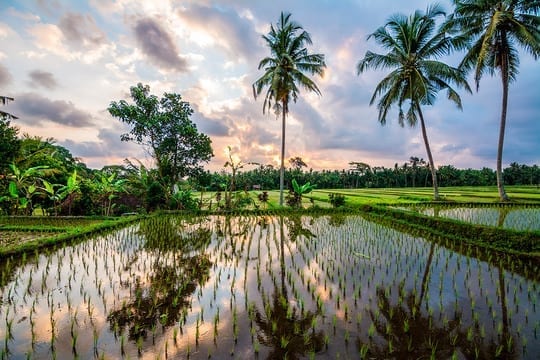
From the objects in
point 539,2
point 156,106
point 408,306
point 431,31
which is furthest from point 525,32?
point 156,106

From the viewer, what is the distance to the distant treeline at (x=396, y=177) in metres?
53.0

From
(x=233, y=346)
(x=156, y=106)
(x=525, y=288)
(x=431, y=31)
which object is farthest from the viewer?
(x=156, y=106)

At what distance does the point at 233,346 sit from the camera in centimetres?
298

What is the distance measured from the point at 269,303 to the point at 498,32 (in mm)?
17767

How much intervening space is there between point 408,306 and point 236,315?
2407mm

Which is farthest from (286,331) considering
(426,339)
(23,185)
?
(23,185)

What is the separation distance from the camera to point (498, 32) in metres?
13.9

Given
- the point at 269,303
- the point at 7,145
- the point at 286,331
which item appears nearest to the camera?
the point at 286,331

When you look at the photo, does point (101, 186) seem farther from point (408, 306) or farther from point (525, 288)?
point (525, 288)

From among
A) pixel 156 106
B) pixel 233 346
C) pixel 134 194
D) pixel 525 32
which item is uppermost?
pixel 525 32

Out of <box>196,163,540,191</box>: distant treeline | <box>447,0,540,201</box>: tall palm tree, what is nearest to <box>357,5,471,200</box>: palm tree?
<box>447,0,540,201</box>: tall palm tree

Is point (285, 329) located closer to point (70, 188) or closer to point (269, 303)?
point (269, 303)

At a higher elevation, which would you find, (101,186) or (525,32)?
(525,32)

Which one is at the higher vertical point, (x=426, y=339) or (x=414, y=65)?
(x=414, y=65)
